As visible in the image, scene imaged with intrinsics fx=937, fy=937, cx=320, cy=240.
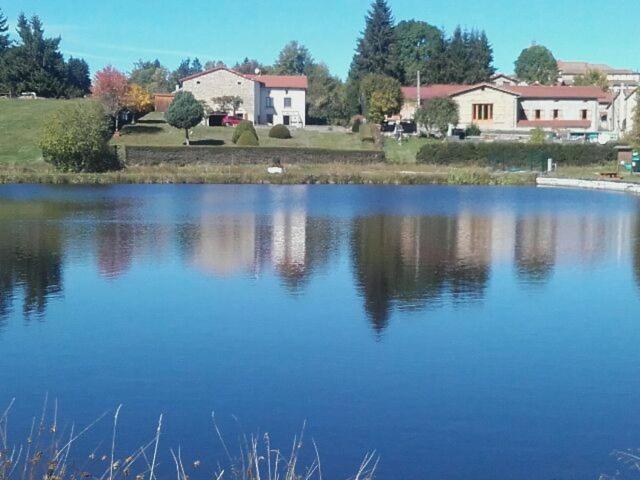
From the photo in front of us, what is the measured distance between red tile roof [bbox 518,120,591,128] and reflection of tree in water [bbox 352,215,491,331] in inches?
1471

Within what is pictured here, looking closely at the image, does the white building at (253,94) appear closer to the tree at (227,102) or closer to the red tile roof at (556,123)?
the tree at (227,102)


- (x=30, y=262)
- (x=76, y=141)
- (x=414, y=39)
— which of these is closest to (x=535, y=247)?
(x=30, y=262)

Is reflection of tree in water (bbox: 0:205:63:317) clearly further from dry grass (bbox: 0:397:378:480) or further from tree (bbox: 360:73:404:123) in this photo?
tree (bbox: 360:73:404:123)

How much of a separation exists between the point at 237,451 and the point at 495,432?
2507 mm

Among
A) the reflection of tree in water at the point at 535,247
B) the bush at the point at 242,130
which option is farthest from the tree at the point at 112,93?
the reflection of tree in water at the point at 535,247

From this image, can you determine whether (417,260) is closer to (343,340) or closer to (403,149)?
(343,340)

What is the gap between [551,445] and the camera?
8.70 m

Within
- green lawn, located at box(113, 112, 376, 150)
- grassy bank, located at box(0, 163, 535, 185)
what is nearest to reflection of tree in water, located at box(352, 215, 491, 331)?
grassy bank, located at box(0, 163, 535, 185)

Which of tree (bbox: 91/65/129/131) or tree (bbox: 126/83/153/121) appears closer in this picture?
tree (bbox: 91/65/129/131)

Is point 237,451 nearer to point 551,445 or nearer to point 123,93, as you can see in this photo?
point 551,445

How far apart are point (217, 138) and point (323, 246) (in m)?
33.4

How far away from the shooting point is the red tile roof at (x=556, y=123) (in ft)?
212

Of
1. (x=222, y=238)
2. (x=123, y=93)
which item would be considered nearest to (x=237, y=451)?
(x=222, y=238)

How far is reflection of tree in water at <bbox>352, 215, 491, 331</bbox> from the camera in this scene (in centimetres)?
1580
